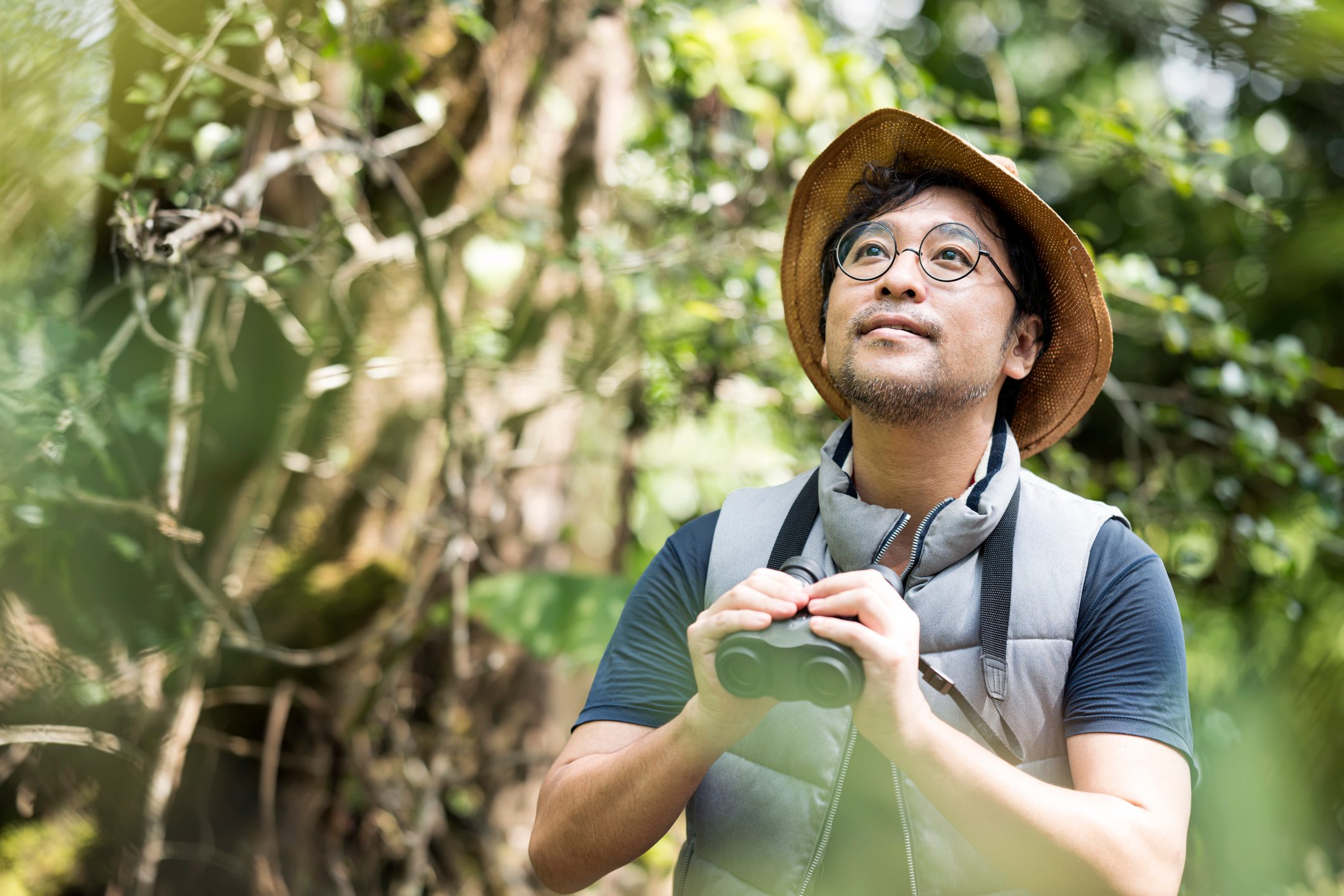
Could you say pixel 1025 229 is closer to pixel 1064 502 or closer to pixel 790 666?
pixel 1064 502

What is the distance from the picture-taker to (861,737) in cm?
156

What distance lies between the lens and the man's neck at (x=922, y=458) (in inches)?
68.9

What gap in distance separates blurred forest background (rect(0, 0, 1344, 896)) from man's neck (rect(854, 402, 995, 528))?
2.05 feet

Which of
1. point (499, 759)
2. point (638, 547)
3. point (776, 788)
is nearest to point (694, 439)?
point (638, 547)

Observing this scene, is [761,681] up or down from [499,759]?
up

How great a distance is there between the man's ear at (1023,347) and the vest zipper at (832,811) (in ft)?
2.51

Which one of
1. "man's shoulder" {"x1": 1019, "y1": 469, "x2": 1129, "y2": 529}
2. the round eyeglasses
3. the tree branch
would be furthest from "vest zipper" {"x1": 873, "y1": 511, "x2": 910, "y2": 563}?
the tree branch

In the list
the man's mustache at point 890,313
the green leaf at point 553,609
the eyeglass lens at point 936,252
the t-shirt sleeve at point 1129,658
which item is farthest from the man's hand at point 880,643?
the green leaf at point 553,609

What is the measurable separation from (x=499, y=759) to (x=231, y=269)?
2.14 meters

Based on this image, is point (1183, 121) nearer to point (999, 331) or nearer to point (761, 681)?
point (999, 331)

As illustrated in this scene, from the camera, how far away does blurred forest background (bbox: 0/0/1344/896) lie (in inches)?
95.3

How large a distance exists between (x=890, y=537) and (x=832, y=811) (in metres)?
0.45

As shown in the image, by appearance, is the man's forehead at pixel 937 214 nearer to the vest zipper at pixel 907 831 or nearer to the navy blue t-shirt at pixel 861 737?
the navy blue t-shirt at pixel 861 737

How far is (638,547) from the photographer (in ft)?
14.5
